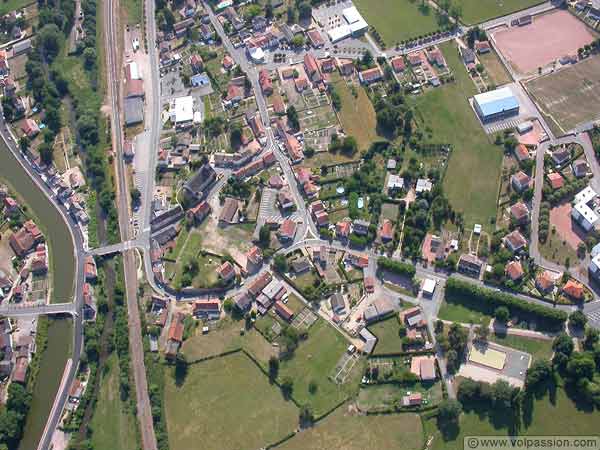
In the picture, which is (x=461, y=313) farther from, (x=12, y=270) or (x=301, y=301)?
(x=12, y=270)

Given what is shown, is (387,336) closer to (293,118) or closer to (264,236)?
(264,236)

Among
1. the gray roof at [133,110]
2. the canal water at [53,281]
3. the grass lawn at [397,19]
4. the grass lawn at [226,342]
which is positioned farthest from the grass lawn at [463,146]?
Result: the canal water at [53,281]

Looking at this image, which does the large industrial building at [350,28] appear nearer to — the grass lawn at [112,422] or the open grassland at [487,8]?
the open grassland at [487,8]

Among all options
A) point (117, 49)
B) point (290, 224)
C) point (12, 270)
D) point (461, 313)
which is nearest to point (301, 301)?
point (290, 224)

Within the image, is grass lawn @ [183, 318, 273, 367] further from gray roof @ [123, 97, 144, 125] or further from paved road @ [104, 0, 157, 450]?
gray roof @ [123, 97, 144, 125]

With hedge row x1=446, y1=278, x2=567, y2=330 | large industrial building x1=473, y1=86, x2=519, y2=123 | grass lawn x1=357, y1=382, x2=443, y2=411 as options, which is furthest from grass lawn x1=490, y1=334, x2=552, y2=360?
large industrial building x1=473, y1=86, x2=519, y2=123

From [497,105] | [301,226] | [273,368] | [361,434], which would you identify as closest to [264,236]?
[301,226]

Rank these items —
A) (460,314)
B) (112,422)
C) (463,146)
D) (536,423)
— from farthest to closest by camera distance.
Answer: (463,146), (460,314), (112,422), (536,423)
